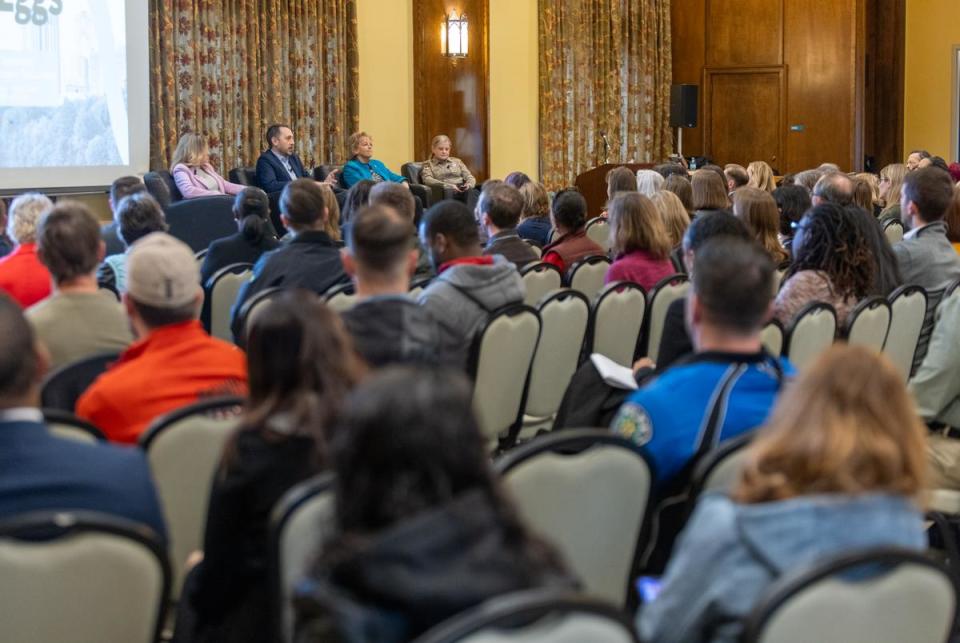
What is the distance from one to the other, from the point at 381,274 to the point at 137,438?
0.92 metres

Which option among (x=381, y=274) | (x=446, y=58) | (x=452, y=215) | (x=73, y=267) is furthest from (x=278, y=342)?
(x=446, y=58)

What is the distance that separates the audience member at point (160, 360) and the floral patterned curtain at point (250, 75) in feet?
27.1

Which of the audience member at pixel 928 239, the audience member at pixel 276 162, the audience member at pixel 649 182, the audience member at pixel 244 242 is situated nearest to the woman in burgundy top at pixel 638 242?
the audience member at pixel 928 239

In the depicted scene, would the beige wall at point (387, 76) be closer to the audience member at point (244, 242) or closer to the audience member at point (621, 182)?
the audience member at point (621, 182)

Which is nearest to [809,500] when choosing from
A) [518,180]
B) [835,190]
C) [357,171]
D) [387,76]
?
[835,190]

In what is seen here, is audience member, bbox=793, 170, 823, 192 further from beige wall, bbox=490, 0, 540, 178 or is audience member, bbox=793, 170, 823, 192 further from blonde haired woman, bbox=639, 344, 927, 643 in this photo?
blonde haired woman, bbox=639, 344, 927, 643

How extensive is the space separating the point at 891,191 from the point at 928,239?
3.55 meters

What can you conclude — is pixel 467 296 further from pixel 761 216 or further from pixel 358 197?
pixel 358 197

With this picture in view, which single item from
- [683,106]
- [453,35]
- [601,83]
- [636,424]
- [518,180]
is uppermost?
[453,35]

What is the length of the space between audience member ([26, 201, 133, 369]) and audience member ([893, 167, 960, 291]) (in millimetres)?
3258

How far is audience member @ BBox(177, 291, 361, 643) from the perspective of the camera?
2.29 m

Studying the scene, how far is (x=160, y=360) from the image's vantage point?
9.75ft

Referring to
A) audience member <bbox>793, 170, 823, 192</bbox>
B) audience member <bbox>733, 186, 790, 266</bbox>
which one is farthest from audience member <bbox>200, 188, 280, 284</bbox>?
audience member <bbox>793, 170, 823, 192</bbox>

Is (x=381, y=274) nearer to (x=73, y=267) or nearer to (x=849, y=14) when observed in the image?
(x=73, y=267)
